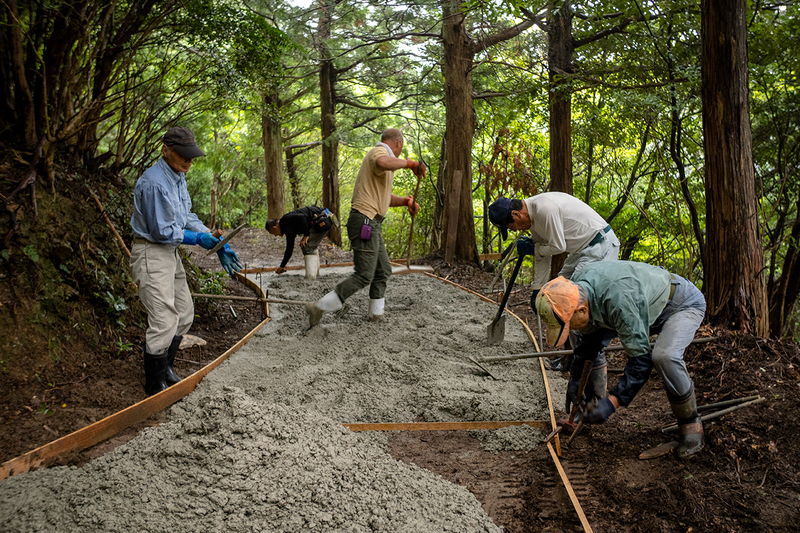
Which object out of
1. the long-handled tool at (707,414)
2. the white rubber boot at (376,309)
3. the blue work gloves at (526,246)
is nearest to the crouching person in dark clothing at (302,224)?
the white rubber boot at (376,309)

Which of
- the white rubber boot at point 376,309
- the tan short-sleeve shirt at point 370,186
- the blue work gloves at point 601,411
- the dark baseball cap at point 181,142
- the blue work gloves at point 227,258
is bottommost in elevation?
the blue work gloves at point 601,411

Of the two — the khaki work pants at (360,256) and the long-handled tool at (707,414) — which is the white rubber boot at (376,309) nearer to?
the khaki work pants at (360,256)

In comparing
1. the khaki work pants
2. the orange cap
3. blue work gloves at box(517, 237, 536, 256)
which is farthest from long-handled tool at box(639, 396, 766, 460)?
the khaki work pants

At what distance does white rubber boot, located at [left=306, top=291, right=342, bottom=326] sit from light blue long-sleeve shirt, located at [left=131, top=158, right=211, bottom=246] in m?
1.63

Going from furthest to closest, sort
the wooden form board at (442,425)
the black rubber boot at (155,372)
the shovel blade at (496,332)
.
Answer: the shovel blade at (496,332) → the black rubber boot at (155,372) → the wooden form board at (442,425)

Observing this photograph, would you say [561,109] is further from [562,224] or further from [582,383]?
[582,383]

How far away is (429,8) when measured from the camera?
8.50 m

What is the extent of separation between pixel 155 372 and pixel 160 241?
81cm

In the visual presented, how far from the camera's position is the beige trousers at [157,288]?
319cm

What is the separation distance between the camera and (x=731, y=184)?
3.67 metres

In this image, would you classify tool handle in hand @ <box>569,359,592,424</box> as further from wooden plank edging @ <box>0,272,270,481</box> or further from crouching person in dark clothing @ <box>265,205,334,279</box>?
crouching person in dark clothing @ <box>265,205,334,279</box>

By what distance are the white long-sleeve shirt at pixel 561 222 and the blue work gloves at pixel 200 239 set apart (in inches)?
84.3

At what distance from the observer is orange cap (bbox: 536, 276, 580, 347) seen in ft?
7.54

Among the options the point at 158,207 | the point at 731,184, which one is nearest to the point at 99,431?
the point at 158,207
